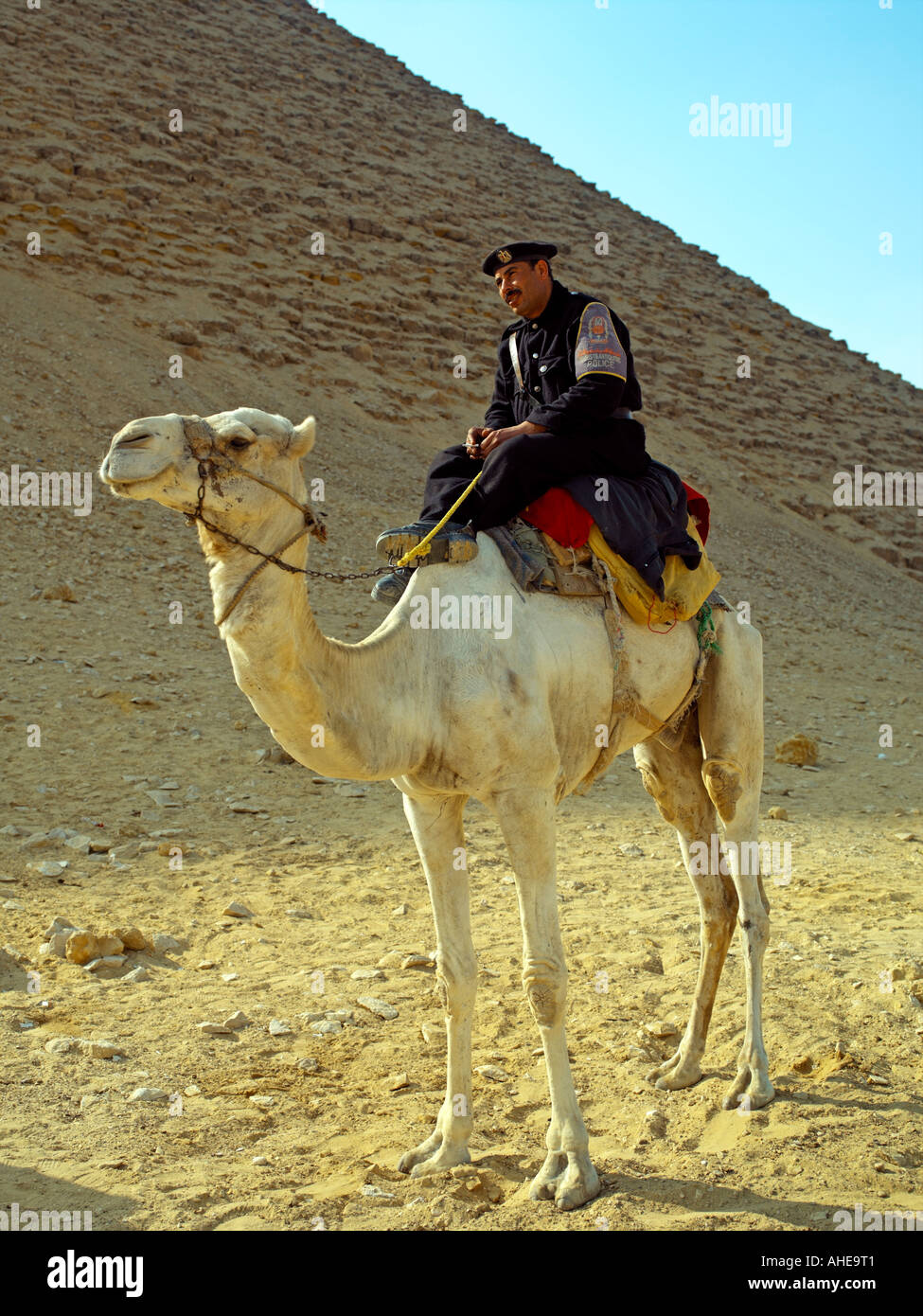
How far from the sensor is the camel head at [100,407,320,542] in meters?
2.99

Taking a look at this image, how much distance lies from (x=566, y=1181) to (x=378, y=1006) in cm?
171

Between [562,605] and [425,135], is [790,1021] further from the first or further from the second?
[425,135]

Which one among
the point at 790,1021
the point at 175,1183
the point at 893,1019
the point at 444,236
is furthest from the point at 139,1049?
the point at 444,236

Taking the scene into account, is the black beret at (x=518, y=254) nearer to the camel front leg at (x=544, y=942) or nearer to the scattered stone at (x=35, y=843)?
the camel front leg at (x=544, y=942)

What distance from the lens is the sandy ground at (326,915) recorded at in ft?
12.3

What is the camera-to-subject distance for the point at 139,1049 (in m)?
4.55

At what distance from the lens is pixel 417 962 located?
18.4 feet

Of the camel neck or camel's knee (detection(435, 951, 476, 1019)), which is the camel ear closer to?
the camel neck

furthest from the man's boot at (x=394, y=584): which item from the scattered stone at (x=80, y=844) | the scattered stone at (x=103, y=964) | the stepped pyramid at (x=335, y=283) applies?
the stepped pyramid at (x=335, y=283)

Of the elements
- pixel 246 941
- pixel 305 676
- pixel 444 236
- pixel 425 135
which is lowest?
pixel 246 941

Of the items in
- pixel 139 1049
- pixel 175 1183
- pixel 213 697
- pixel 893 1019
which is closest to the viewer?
pixel 175 1183

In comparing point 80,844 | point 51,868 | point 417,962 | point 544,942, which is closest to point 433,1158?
point 544,942

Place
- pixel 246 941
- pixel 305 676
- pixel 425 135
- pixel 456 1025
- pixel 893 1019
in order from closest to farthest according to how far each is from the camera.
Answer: pixel 305 676, pixel 456 1025, pixel 893 1019, pixel 246 941, pixel 425 135

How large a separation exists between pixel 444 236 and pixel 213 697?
27.5 m
